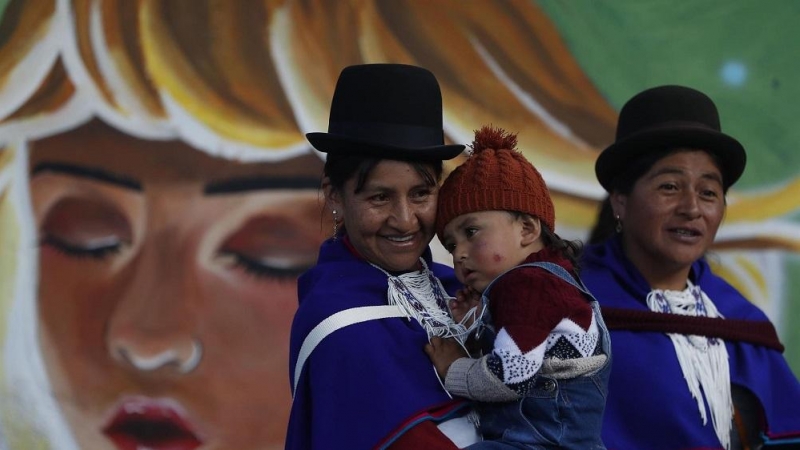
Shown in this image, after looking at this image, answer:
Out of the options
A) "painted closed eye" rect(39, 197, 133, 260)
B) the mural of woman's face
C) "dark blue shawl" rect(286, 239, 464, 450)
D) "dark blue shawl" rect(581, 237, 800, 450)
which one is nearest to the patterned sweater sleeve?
"dark blue shawl" rect(286, 239, 464, 450)

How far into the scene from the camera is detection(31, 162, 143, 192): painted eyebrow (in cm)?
490

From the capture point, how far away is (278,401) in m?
5.04

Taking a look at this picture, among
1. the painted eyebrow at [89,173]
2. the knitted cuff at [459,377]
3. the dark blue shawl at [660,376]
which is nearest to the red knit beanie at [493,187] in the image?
the knitted cuff at [459,377]

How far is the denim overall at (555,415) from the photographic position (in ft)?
9.51

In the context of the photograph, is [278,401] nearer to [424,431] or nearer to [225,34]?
[225,34]

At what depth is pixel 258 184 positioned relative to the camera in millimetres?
5043

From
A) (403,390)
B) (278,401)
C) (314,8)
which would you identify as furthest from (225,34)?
(403,390)

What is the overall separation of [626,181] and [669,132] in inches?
10.5

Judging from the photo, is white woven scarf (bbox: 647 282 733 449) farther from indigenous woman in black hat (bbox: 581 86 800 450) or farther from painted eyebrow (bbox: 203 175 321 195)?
painted eyebrow (bbox: 203 175 321 195)

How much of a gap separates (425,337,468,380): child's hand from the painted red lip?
7.01ft

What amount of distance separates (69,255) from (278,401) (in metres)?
1.07

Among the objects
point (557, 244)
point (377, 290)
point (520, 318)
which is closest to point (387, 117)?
point (377, 290)

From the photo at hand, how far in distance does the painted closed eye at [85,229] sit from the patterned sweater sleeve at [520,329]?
236 centimetres

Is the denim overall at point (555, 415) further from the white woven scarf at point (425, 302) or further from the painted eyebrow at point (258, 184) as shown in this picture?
the painted eyebrow at point (258, 184)
